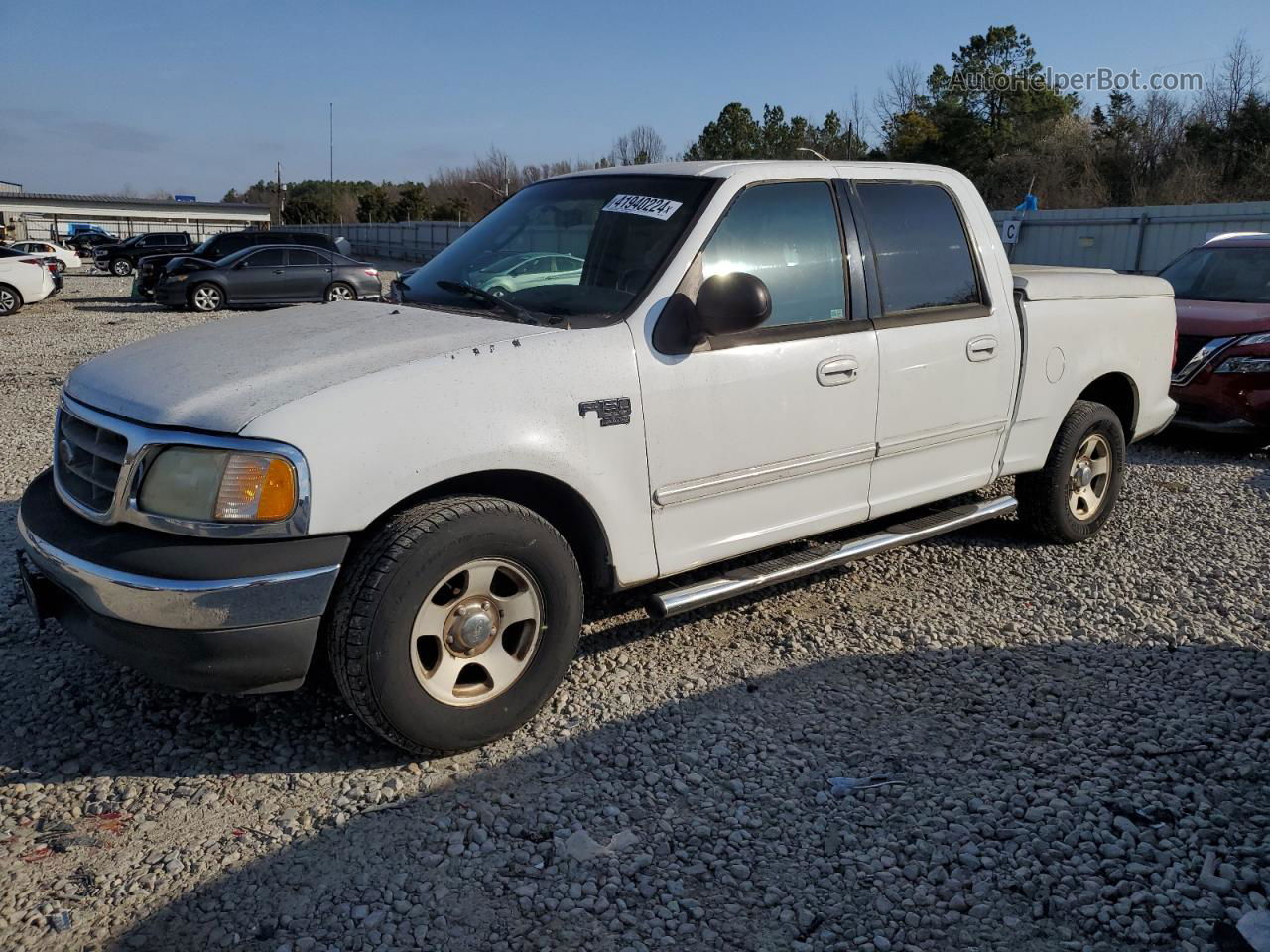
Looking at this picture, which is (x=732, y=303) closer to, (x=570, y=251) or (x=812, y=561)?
(x=570, y=251)

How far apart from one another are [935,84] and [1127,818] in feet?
152

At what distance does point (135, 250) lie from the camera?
118 ft

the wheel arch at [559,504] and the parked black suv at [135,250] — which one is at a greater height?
the parked black suv at [135,250]

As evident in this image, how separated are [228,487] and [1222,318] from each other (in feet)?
26.9

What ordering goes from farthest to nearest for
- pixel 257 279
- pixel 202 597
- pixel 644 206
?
pixel 257 279, pixel 644 206, pixel 202 597

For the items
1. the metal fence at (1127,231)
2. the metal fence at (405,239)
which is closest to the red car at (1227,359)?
the metal fence at (1127,231)

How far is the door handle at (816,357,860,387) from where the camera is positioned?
13.3 feet

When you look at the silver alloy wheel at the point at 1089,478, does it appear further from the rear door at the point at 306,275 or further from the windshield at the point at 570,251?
the rear door at the point at 306,275

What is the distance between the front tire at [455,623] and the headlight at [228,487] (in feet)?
1.04

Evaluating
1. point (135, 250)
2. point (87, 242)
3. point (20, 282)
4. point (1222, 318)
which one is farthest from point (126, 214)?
point (1222, 318)

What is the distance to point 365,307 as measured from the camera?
13.8ft

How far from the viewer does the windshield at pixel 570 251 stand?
12.6 feet

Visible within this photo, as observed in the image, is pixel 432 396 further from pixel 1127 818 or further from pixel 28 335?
pixel 28 335

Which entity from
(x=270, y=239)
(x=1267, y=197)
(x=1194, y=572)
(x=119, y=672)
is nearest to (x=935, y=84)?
(x=1267, y=197)
